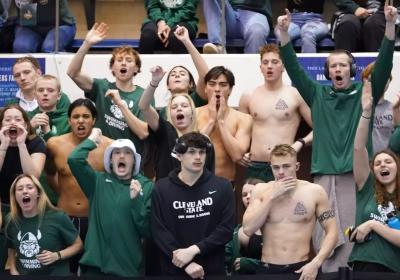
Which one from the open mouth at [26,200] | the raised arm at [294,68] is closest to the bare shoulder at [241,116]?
the raised arm at [294,68]

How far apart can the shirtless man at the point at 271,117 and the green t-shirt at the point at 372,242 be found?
1.13m

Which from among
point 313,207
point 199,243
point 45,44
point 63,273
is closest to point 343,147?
point 313,207

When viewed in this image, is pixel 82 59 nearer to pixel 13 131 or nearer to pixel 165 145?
pixel 13 131

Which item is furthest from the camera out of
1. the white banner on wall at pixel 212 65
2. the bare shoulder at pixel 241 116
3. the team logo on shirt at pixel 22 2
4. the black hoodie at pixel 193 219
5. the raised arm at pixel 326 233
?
the team logo on shirt at pixel 22 2

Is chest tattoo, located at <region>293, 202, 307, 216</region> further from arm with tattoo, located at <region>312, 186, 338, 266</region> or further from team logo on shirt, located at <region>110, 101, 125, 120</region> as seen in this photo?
team logo on shirt, located at <region>110, 101, 125, 120</region>

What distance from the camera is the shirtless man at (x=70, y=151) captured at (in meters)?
9.54

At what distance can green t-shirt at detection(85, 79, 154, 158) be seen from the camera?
9.89 metres

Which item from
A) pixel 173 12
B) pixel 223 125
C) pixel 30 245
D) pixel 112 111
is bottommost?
pixel 30 245

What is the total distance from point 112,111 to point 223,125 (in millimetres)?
907

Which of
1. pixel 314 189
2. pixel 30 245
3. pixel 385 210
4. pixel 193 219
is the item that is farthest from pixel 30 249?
pixel 385 210

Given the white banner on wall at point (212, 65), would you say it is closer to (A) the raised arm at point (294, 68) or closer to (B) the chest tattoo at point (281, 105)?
(B) the chest tattoo at point (281, 105)

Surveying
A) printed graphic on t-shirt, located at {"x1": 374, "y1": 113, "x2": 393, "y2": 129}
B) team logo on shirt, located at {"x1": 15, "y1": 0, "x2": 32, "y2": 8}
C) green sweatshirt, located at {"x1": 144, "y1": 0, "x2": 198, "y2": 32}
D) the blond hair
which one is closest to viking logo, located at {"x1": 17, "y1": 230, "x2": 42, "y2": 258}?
the blond hair

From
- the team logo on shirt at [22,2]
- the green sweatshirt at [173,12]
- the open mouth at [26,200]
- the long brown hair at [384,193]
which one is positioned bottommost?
the open mouth at [26,200]

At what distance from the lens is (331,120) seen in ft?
31.3
